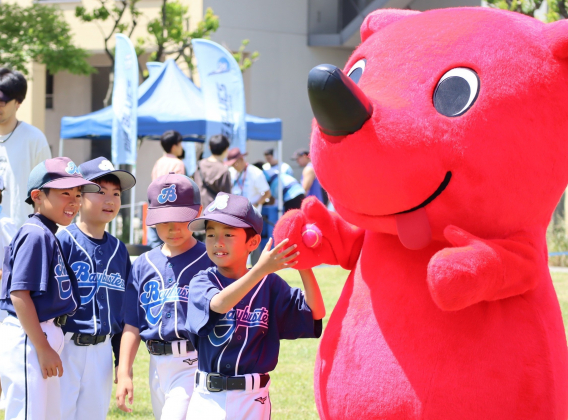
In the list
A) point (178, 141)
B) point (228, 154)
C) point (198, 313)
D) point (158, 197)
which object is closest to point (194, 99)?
point (228, 154)

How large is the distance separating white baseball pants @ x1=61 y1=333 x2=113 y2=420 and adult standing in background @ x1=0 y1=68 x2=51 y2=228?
4.77ft

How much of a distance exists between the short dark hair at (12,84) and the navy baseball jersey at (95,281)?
4.28 feet

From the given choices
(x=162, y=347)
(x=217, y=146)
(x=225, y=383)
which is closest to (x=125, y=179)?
(x=162, y=347)

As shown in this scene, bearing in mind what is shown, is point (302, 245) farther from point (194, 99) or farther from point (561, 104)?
point (194, 99)

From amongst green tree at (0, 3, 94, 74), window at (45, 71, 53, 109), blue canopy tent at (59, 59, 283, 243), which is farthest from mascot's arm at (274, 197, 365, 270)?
window at (45, 71, 53, 109)

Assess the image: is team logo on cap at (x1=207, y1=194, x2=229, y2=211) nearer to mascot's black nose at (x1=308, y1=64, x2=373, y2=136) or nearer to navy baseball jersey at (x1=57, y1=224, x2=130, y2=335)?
mascot's black nose at (x1=308, y1=64, x2=373, y2=136)

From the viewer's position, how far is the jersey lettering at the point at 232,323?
9.75 ft

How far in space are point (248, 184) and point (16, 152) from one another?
5507 millimetres

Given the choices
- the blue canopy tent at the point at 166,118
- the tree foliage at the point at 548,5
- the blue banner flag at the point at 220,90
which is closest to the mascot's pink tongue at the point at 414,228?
the tree foliage at the point at 548,5

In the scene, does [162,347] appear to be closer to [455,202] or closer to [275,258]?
[275,258]

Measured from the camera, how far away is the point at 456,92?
8.20 ft

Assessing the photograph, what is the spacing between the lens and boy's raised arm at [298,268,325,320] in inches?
114

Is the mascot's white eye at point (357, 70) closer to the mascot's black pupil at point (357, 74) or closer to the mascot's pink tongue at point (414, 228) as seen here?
the mascot's black pupil at point (357, 74)

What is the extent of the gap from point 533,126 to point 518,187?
0.21 meters
